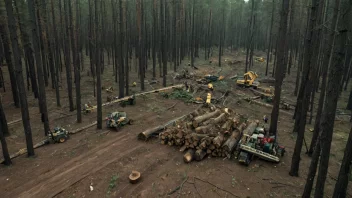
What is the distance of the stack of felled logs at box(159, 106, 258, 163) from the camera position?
10016 mm

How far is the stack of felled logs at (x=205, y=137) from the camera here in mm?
10016

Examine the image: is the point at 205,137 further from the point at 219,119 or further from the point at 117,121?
the point at 117,121

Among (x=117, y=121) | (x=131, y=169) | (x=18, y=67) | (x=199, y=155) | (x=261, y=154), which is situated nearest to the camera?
(x=131, y=169)

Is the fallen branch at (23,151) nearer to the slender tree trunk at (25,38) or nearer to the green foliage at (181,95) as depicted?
the slender tree trunk at (25,38)

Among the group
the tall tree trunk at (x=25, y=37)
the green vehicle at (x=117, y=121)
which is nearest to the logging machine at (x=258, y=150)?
the green vehicle at (x=117, y=121)

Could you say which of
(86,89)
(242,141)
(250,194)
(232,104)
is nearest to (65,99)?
(86,89)

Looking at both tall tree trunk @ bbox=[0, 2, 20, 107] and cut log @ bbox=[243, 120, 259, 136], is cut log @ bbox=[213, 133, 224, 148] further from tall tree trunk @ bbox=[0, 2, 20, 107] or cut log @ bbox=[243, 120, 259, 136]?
tall tree trunk @ bbox=[0, 2, 20, 107]

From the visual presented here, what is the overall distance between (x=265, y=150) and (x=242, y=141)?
1.08 m

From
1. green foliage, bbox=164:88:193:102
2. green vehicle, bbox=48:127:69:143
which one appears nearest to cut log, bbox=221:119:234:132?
green foliage, bbox=164:88:193:102

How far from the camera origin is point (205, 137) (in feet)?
33.3

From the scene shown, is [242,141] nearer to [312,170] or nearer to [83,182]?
[312,170]

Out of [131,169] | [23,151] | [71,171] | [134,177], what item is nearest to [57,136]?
[23,151]

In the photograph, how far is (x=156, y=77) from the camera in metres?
28.3

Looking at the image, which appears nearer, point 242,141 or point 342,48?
point 342,48
